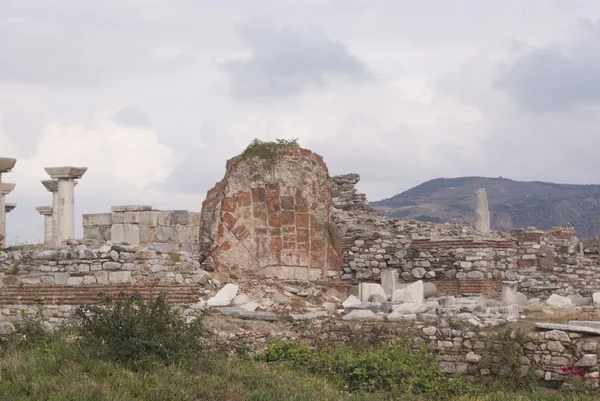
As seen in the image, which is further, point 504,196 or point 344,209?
point 504,196

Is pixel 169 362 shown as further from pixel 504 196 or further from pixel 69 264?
pixel 504 196

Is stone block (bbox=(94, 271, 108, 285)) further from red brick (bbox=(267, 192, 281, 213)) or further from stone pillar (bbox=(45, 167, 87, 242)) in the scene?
stone pillar (bbox=(45, 167, 87, 242))

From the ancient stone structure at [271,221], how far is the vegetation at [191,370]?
3012 mm

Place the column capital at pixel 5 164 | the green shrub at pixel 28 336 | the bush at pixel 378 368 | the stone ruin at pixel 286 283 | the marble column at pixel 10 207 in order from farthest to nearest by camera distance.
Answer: the marble column at pixel 10 207 < the column capital at pixel 5 164 < the green shrub at pixel 28 336 < the stone ruin at pixel 286 283 < the bush at pixel 378 368

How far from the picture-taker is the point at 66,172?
71.3 feet

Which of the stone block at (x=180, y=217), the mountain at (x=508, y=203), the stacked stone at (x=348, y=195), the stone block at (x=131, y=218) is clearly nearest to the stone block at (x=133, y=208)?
the stone block at (x=131, y=218)

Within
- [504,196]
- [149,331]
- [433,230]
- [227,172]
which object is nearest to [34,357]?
[149,331]

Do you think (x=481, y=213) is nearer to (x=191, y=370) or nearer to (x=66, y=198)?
(x=66, y=198)

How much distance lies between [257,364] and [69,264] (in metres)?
3.80

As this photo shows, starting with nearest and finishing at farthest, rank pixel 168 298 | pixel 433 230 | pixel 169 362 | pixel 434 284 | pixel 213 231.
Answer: pixel 169 362 < pixel 168 298 < pixel 213 231 < pixel 434 284 < pixel 433 230

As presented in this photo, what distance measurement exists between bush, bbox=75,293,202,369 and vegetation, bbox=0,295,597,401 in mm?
12

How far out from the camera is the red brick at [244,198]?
13.7 meters

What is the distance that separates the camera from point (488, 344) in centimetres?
1025

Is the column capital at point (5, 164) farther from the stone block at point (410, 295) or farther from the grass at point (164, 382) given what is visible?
the stone block at point (410, 295)
